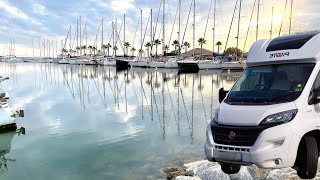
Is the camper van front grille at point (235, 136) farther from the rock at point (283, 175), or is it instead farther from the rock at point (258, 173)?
the rock at point (258, 173)

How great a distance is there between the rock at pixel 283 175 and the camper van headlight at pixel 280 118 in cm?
276

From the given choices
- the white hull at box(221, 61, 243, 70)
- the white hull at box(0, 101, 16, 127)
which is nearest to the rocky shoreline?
the white hull at box(0, 101, 16, 127)

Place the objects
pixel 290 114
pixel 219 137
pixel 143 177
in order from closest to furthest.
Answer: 1. pixel 290 114
2. pixel 219 137
3. pixel 143 177

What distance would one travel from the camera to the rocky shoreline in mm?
9391

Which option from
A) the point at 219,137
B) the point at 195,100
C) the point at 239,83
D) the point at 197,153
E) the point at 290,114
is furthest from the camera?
the point at 195,100

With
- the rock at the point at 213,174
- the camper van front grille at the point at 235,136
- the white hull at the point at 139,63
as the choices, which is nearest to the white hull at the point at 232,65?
the white hull at the point at 139,63

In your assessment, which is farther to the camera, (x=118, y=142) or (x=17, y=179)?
(x=118, y=142)

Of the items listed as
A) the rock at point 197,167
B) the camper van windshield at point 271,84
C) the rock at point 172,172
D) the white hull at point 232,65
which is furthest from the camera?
the white hull at point 232,65

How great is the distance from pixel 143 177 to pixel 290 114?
19.1 ft

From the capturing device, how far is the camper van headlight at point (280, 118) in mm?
7133

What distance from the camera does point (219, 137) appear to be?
7.71 metres

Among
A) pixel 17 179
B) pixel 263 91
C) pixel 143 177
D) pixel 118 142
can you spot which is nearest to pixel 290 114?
pixel 263 91

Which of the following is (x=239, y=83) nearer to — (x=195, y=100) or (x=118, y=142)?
(x=118, y=142)

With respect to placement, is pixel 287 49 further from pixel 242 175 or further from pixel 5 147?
pixel 5 147
